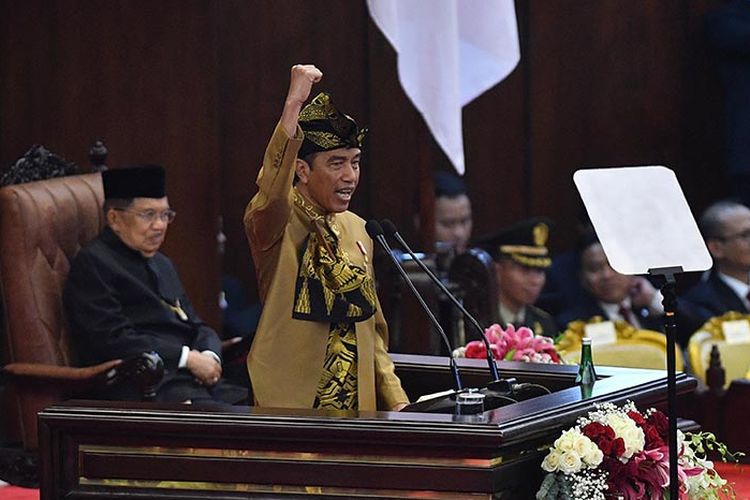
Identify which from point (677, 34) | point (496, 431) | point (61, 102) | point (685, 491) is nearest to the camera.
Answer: point (496, 431)

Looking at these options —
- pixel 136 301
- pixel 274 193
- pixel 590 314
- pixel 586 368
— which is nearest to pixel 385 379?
pixel 586 368

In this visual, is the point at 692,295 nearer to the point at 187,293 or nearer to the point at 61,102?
the point at 187,293

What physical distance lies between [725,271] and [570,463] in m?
4.04

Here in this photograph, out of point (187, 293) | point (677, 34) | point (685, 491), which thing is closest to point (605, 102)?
point (677, 34)

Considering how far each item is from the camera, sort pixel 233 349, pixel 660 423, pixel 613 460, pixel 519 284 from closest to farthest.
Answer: pixel 613 460
pixel 660 423
pixel 233 349
pixel 519 284

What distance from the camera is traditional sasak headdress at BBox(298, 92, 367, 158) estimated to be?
Answer: 4.36 metres

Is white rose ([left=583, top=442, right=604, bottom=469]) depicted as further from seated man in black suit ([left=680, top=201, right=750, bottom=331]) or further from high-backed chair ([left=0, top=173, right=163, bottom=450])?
seated man in black suit ([left=680, top=201, right=750, bottom=331])

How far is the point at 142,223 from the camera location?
5.94 meters

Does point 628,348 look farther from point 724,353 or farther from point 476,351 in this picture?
point 476,351

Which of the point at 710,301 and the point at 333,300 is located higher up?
the point at 333,300

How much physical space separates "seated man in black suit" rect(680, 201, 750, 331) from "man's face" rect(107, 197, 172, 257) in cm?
266

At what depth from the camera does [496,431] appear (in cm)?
371

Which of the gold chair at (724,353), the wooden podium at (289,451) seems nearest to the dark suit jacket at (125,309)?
the wooden podium at (289,451)

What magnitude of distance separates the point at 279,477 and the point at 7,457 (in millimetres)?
2203
